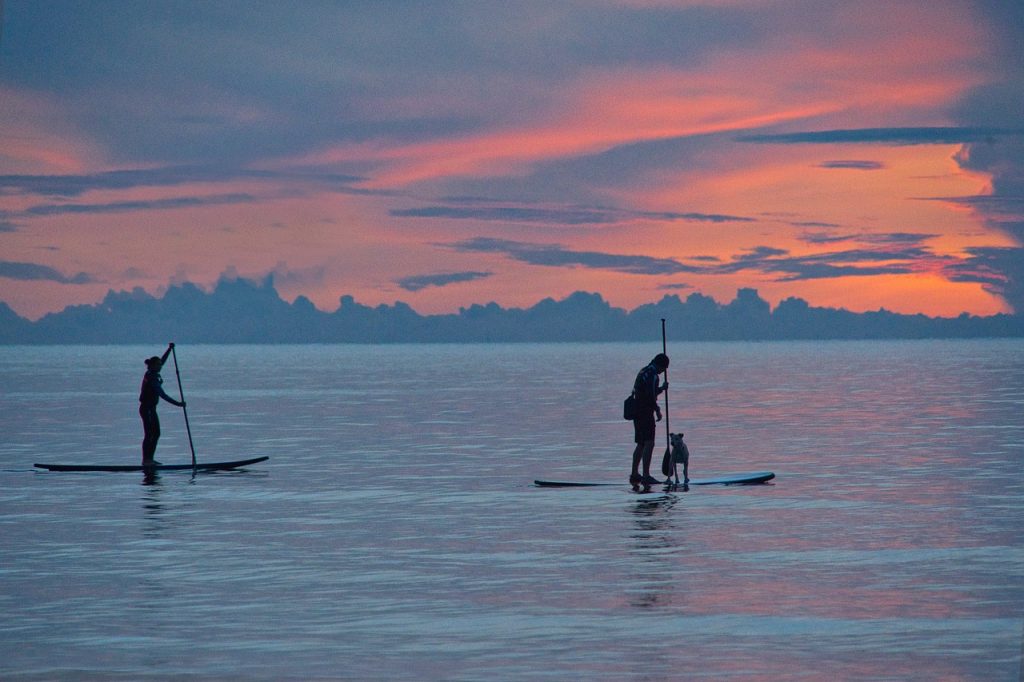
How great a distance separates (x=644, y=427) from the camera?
23.9 meters

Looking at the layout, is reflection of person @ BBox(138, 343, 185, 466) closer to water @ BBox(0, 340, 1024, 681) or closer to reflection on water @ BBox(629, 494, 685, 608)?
water @ BBox(0, 340, 1024, 681)

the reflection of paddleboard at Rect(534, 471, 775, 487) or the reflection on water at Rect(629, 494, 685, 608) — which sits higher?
the reflection of paddleboard at Rect(534, 471, 775, 487)

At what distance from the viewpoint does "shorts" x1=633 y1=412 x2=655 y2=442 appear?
936 inches

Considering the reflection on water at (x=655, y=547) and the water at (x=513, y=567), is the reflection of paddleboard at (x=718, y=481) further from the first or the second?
the reflection on water at (x=655, y=547)

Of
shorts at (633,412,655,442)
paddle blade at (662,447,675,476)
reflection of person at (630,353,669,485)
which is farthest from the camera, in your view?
paddle blade at (662,447,675,476)

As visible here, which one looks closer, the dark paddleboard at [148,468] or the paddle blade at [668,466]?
the paddle blade at [668,466]

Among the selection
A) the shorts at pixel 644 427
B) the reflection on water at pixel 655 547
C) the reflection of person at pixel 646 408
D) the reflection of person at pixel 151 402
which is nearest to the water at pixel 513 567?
the reflection on water at pixel 655 547

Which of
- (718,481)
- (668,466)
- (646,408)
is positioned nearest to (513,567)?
(646,408)

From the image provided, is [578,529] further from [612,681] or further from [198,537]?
[612,681]

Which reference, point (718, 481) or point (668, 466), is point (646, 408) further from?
point (718, 481)

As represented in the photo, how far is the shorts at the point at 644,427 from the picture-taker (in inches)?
936

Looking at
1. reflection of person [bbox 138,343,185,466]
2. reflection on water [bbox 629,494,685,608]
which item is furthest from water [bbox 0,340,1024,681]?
reflection of person [bbox 138,343,185,466]

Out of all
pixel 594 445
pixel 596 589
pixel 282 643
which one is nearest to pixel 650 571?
pixel 596 589

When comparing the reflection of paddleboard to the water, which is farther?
the reflection of paddleboard
